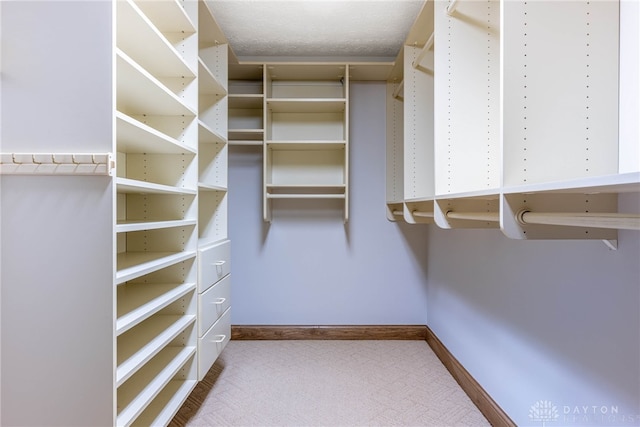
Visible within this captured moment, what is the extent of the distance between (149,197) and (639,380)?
2018 mm

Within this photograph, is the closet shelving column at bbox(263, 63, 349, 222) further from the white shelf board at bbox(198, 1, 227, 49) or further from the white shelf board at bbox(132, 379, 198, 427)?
the white shelf board at bbox(132, 379, 198, 427)

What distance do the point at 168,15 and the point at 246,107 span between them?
3.60 ft

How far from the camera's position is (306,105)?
234cm

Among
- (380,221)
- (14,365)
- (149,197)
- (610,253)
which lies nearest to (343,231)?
(380,221)

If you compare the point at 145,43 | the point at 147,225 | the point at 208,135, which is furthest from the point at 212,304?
the point at 145,43

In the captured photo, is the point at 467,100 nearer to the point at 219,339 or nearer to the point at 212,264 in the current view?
the point at 212,264

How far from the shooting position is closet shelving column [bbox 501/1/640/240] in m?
0.88

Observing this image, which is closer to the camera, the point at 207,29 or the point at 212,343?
the point at 212,343

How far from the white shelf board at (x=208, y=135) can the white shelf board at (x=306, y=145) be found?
398 millimetres

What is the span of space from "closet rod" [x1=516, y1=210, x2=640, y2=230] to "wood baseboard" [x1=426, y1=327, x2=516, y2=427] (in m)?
1.14

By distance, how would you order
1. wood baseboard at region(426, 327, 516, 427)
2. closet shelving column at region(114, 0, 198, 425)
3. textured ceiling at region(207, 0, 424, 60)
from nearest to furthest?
closet shelving column at region(114, 0, 198, 425) → wood baseboard at region(426, 327, 516, 427) → textured ceiling at region(207, 0, 424, 60)

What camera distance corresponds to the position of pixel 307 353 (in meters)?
2.26

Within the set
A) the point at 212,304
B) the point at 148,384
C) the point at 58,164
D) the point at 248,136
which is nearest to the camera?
the point at 58,164

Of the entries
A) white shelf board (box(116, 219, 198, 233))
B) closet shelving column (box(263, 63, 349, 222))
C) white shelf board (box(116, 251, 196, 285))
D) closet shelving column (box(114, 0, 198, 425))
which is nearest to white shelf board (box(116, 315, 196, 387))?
closet shelving column (box(114, 0, 198, 425))
